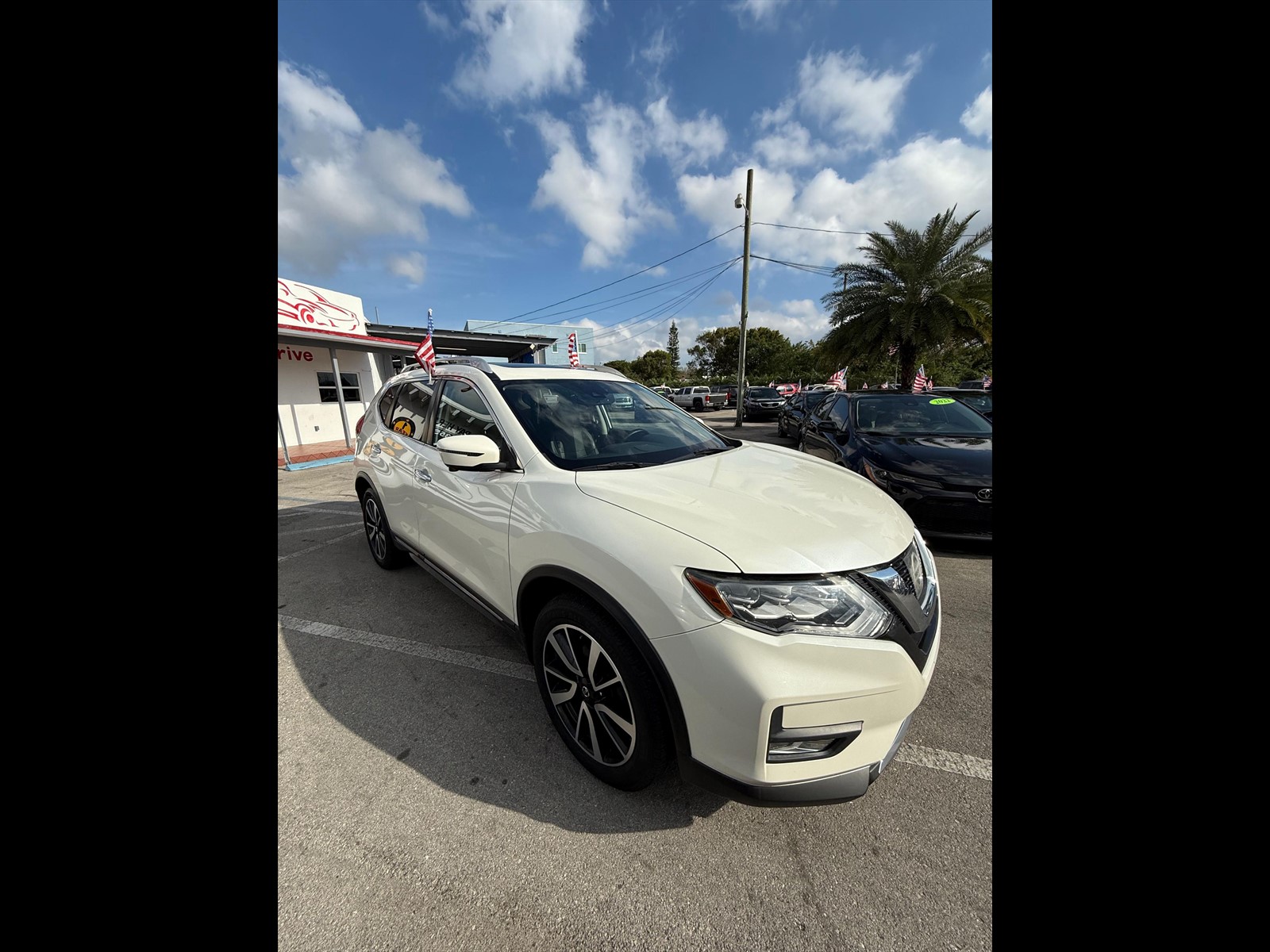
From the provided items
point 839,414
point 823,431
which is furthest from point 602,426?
point 839,414

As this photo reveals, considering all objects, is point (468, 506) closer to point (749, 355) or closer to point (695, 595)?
point (695, 595)

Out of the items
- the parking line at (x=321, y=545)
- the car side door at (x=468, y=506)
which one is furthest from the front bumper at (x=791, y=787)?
the parking line at (x=321, y=545)

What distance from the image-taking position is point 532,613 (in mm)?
2111

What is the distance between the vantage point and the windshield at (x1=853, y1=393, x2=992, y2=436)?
511cm

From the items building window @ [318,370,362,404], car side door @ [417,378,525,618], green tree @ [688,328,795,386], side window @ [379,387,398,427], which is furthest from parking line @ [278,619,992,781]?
green tree @ [688,328,795,386]

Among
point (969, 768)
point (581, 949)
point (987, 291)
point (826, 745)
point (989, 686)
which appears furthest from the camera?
point (987, 291)

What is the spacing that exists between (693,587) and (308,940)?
1535 mm

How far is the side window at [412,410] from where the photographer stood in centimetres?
322

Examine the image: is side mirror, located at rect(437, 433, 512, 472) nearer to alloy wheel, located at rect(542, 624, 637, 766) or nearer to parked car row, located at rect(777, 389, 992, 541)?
alloy wheel, located at rect(542, 624, 637, 766)

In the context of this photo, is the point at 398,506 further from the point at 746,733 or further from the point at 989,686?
the point at 989,686

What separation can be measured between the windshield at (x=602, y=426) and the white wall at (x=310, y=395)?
11.8 m

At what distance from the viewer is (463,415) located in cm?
278
